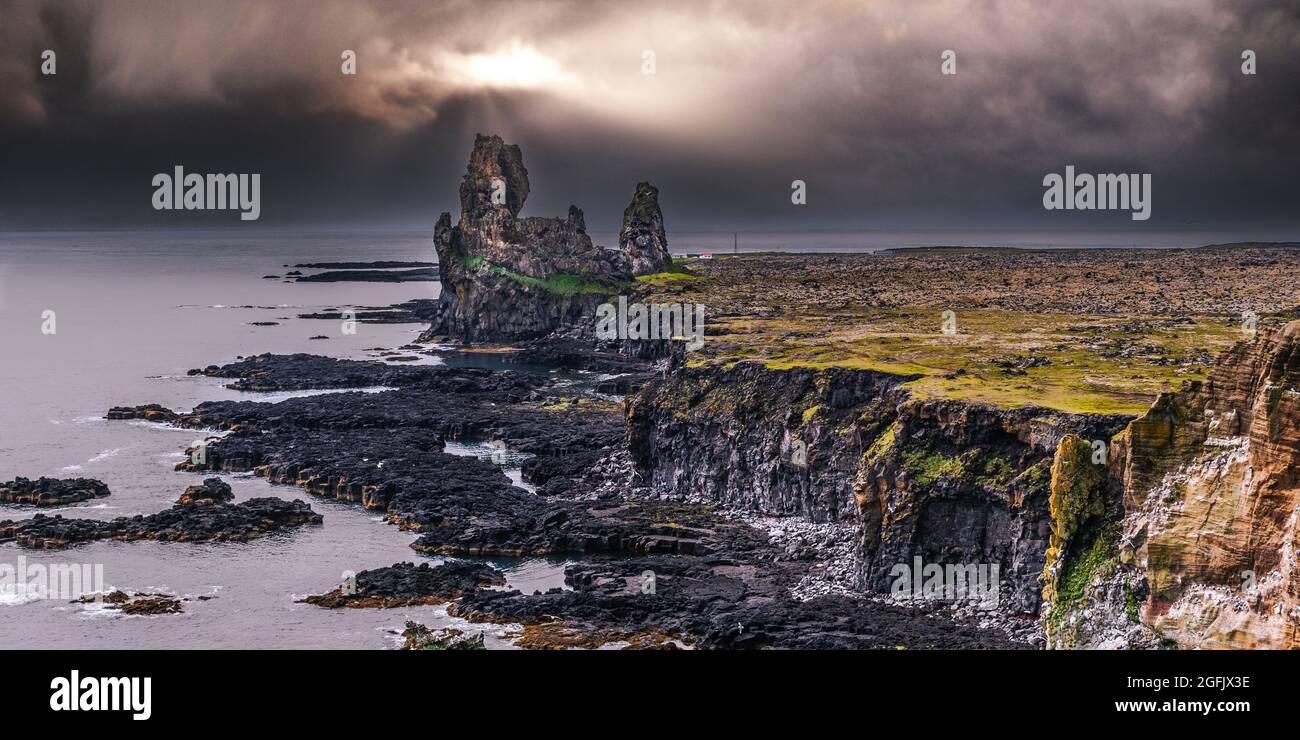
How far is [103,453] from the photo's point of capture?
109750mm

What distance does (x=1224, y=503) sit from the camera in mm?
38719

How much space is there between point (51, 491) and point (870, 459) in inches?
2528

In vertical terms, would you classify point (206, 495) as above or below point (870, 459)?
below

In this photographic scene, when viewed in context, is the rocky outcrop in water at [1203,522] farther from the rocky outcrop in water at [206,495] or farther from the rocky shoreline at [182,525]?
the rocky outcrop in water at [206,495]

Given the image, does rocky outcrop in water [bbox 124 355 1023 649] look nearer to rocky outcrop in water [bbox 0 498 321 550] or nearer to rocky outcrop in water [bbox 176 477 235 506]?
rocky outcrop in water [bbox 176 477 235 506]

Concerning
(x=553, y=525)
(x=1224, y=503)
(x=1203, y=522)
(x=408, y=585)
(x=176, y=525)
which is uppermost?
(x=1224, y=503)

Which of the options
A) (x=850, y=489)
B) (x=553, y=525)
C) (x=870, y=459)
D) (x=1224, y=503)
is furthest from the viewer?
(x=553, y=525)

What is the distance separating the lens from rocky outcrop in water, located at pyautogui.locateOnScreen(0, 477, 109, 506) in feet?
298

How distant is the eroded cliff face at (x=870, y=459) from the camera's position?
202 ft

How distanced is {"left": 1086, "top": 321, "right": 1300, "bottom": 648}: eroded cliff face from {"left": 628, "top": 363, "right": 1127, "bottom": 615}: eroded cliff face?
1564 centimetres

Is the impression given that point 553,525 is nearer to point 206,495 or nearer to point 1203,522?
point 206,495

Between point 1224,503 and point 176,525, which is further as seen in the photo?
point 176,525

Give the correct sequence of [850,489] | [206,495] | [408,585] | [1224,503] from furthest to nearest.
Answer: [206,495] < [850,489] < [408,585] < [1224,503]

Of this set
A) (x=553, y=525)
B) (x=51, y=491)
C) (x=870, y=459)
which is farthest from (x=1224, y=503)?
(x=51, y=491)
